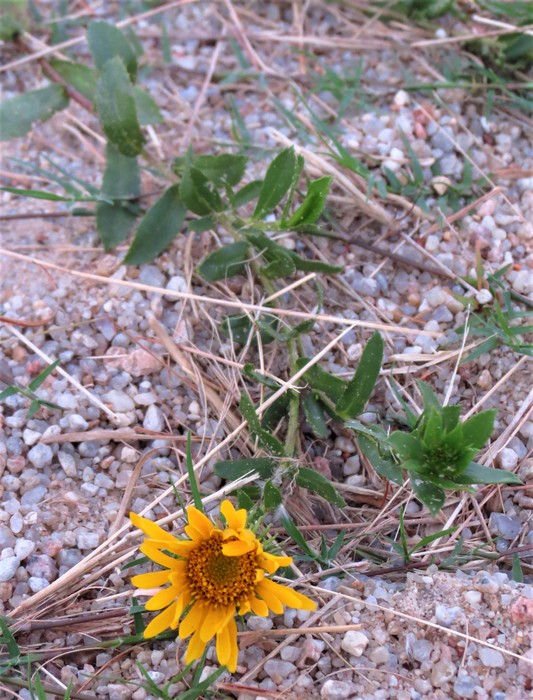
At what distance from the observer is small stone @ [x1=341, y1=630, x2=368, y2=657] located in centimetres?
153

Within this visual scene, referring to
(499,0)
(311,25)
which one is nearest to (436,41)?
(499,0)

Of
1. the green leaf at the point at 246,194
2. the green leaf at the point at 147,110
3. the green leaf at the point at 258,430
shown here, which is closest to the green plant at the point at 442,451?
the green leaf at the point at 258,430

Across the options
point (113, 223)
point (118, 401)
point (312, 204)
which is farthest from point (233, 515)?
point (113, 223)

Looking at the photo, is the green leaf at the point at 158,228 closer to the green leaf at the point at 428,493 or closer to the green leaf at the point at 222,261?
the green leaf at the point at 222,261

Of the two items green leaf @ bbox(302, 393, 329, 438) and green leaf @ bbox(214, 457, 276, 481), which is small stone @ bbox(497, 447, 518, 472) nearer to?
green leaf @ bbox(302, 393, 329, 438)

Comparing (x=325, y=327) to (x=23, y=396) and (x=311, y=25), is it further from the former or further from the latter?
(x=311, y=25)

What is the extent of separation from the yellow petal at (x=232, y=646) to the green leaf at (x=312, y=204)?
1.04 m

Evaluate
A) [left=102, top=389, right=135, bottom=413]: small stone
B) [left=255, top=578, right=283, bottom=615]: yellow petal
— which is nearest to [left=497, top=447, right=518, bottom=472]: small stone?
[left=255, top=578, right=283, bottom=615]: yellow petal

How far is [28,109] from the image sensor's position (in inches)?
96.0

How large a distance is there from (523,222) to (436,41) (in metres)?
0.77

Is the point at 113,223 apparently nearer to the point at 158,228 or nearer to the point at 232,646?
the point at 158,228

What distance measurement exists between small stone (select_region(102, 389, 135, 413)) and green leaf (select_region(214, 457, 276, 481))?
33 centimetres

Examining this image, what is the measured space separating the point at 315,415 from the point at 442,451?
36 cm

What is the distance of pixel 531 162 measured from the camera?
93.4 inches
